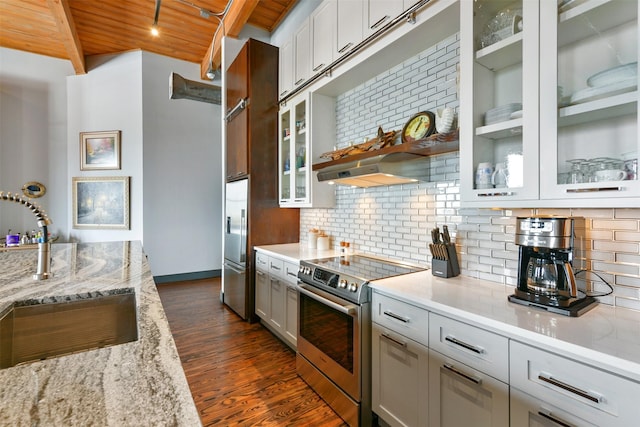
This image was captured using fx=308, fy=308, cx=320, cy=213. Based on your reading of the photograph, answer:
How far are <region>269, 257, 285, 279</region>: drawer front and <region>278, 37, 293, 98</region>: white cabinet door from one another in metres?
1.75

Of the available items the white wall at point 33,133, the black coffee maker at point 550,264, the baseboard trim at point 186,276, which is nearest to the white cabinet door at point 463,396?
the black coffee maker at point 550,264

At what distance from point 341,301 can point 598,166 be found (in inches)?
54.1

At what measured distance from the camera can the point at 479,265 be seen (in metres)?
1.87

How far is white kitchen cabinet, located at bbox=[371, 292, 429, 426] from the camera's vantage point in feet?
4.89

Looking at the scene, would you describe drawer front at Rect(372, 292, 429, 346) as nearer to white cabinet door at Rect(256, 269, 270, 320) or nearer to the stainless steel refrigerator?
white cabinet door at Rect(256, 269, 270, 320)

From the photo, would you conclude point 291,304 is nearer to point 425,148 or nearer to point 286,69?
point 425,148

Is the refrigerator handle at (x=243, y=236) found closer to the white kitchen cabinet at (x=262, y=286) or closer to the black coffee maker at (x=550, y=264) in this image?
the white kitchen cabinet at (x=262, y=286)

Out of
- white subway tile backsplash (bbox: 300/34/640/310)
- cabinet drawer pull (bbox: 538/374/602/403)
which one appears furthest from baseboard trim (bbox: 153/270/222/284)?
cabinet drawer pull (bbox: 538/374/602/403)

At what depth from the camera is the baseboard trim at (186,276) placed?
5176 millimetres

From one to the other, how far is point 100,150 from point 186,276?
2486mm

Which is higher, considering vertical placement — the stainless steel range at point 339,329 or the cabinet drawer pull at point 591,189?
the cabinet drawer pull at point 591,189

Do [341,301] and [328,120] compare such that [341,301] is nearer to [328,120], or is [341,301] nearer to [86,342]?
[86,342]

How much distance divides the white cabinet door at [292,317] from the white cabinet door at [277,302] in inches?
2.9

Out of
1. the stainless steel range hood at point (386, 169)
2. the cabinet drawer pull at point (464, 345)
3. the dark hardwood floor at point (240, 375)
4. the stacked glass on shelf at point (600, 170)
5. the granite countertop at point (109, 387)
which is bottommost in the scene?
the dark hardwood floor at point (240, 375)
